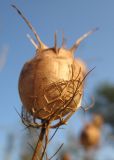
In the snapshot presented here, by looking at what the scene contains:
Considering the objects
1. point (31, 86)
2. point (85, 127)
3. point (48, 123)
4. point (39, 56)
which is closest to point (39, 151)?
point (48, 123)

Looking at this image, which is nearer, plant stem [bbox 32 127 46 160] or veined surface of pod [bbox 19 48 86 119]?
plant stem [bbox 32 127 46 160]

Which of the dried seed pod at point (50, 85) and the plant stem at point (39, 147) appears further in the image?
the dried seed pod at point (50, 85)

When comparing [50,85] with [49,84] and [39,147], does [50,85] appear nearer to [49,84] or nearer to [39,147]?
[49,84]

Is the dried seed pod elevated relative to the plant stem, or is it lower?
elevated

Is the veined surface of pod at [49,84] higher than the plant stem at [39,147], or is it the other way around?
the veined surface of pod at [49,84]

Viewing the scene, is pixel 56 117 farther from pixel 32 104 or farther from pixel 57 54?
pixel 57 54

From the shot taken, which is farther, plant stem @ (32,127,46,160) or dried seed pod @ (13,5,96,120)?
dried seed pod @ (13,5,96,120)

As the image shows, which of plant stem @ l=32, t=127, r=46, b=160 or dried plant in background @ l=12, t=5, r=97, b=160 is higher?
dried plant in background @ l=12, t=5, r=97, b=160

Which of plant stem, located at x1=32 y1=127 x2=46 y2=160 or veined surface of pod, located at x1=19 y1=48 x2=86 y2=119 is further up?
veined surface of pod, located at x1=19 y1=48 x2=86 y2=119
